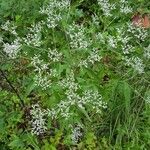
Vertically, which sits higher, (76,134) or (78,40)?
(78,40)

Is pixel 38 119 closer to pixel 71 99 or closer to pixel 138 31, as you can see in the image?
pixel 71 99

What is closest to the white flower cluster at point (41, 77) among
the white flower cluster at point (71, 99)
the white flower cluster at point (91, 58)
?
the white flower cluster at point (71, 99)

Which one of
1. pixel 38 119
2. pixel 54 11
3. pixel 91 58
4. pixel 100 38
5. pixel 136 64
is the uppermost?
pixel 54 11

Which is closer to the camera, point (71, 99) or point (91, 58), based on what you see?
point (71, 99)

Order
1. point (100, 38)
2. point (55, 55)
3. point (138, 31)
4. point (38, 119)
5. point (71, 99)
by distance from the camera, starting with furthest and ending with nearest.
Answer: point (138, 31) → point (100, 38) → point (38, 119) → point (55, 55) → point (71, 99)

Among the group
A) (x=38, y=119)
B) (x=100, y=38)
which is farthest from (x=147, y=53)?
(x=38, y=119)

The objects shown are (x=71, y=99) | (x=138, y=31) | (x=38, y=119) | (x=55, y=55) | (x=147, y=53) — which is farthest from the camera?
(x=138, y=31)

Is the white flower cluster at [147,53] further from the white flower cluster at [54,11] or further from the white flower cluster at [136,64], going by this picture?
the white flower cluster at [54,11]

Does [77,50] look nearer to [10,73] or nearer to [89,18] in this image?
[10,73]

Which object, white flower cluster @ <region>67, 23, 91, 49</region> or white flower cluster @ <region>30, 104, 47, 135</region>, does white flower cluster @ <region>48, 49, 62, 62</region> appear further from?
white flower cluster @ <region>30, 104, 47, 135</region>
